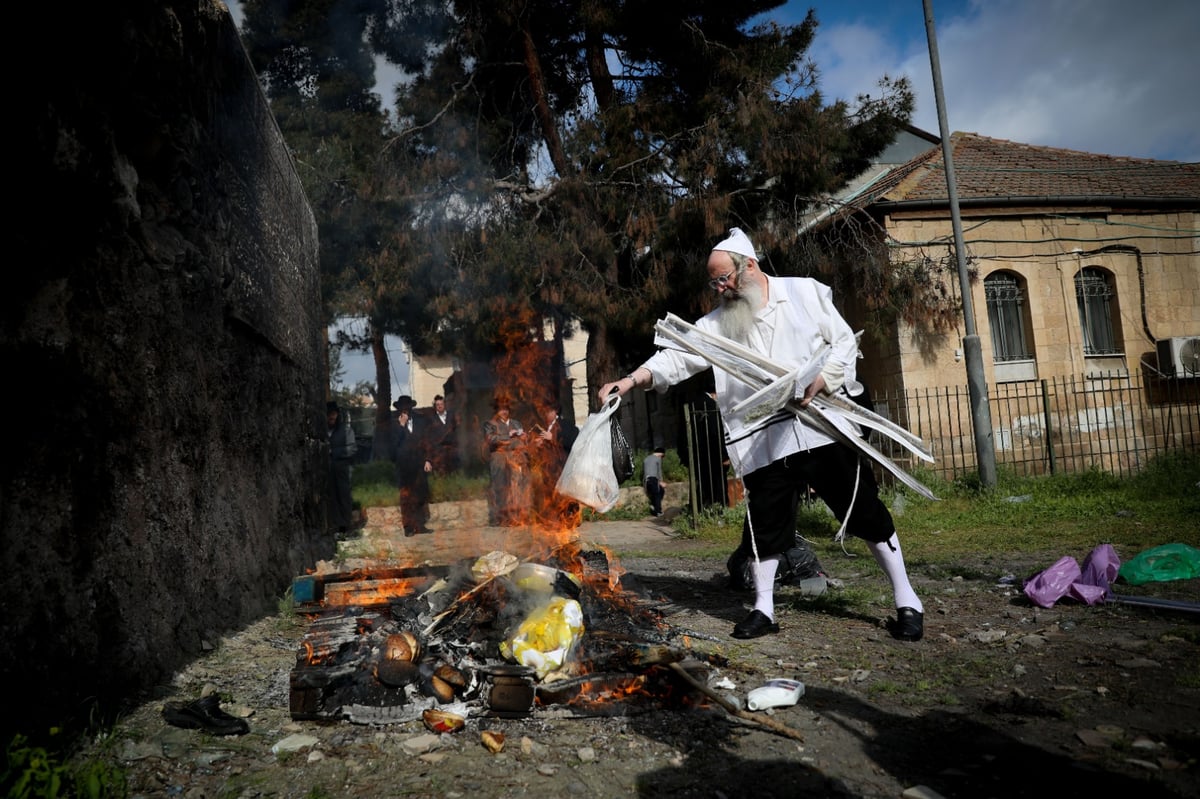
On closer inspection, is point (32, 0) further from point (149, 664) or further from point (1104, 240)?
point (1104, 240)

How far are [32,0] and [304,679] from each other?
2.99m

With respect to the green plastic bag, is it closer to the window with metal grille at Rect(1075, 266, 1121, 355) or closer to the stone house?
the stone house

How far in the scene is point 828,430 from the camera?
14.6 feet

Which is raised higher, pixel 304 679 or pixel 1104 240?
pixel 1104 240

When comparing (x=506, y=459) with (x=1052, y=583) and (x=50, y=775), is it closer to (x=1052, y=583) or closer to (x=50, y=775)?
(x=1052, y=583)

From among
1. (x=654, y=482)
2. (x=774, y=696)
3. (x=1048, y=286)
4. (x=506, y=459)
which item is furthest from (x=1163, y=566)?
(x=1048, y=286)

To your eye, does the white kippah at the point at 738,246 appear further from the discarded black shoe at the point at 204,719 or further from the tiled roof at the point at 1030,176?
the tiled roof at the point at 1030,176

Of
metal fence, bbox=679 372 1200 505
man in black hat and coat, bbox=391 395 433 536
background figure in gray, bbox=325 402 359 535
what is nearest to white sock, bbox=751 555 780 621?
background figure in gray, bbox=325 402 359 535

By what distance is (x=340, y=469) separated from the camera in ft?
38.7

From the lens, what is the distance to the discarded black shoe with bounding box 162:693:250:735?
3.23m

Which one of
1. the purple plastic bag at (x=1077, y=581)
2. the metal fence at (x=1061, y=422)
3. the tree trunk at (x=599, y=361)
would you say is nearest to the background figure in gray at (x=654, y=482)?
the tree trunk at (x=599, y=361)

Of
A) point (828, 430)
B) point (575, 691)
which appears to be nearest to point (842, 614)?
point (828, 430)

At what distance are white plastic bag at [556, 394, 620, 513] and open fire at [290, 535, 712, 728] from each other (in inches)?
23.2

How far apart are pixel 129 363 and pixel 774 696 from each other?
3.47 meters
